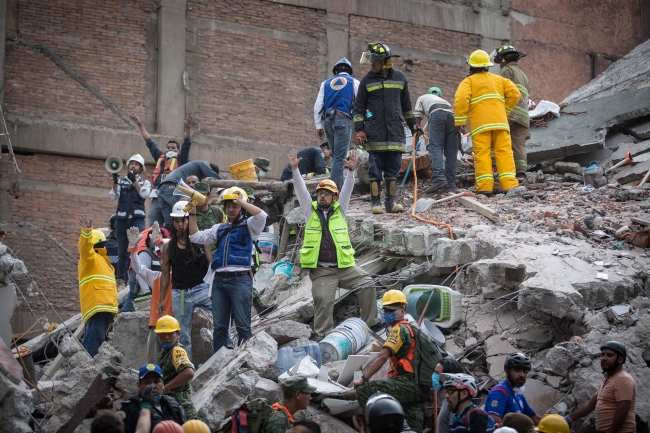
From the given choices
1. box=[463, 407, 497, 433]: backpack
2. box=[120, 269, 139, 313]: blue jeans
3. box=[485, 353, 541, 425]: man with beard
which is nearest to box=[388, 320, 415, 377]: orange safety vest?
box=[485, 353, 541, 425]: man with beard

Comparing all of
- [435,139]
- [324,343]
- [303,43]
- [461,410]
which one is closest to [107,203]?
[303,43]

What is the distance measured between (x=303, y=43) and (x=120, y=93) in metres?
4.54

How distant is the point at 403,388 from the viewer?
6941 millimetres

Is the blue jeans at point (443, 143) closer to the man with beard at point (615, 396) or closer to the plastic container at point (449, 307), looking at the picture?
the plastic container at point (449, 307)

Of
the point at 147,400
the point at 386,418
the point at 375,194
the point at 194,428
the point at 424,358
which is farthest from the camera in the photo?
the point at 375,194

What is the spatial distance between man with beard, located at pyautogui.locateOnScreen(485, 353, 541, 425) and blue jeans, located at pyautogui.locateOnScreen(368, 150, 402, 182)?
502 centimetres

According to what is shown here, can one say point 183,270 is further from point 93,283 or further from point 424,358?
point 424,358

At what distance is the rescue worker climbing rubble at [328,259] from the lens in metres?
9.18

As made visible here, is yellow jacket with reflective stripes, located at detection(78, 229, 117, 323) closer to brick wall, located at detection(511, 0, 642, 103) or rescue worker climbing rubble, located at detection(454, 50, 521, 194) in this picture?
rescue worker climbing rubble, located at detection(454, 50, 521, 194)

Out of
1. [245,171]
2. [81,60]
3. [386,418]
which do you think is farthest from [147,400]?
[81,60]

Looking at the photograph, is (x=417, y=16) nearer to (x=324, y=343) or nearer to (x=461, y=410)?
(x=324, y=343)

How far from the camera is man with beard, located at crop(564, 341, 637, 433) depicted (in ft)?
20.8

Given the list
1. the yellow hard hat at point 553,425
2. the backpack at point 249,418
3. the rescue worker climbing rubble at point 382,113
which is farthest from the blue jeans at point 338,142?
the yellow hard hat at point 553,425

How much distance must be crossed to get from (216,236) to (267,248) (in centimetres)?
424
